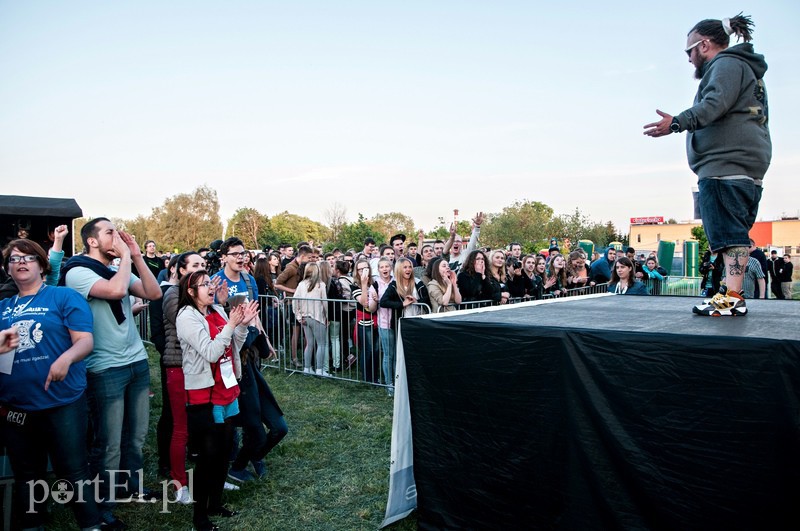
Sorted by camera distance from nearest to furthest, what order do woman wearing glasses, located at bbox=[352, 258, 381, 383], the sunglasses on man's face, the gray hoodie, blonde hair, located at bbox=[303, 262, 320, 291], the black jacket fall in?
the gray hoodie, the sunglasses on man's face, the black jacket, woman wearing glasses, located at bbox=[352, 258, 381, 383], blonde hair, located at bbox=[303, 262, 320, 291]

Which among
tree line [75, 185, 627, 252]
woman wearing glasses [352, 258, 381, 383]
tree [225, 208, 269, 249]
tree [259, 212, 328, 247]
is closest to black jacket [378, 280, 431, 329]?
woman wearing glasses [352, 258, 381, 383]

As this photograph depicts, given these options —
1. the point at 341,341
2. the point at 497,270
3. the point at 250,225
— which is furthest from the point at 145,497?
the point at 250,225

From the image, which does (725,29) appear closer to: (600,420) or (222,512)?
(600,420)

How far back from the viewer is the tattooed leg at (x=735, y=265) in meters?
3.39

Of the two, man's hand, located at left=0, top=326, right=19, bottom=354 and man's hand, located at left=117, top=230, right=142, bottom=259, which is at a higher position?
man's hand, located at left=117, top=230, right=142, bottom=259

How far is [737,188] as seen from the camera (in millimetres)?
3396

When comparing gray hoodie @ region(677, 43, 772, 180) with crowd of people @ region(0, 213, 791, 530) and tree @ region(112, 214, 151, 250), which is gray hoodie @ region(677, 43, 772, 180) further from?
tree @ region(112, 214, 151, 250)

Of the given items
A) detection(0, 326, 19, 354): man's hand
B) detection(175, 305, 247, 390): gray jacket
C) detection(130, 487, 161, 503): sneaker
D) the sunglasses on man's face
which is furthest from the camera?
detection(130, 487, 161, 503): sneaker

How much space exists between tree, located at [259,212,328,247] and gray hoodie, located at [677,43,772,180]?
6513 centimetres

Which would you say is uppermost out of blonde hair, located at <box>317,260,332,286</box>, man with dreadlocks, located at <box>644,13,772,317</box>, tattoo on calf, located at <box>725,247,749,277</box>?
man with dreadlocks, located at <box>644,13,772,317</box>

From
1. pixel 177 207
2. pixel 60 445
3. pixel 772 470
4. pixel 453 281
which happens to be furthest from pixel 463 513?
pixel 177 207

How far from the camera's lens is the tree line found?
58.6 m

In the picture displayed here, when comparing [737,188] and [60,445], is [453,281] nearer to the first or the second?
[737,188]

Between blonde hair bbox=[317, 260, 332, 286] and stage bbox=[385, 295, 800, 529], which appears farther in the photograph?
blonde hair bbox=[317, 260, 332, 286]
